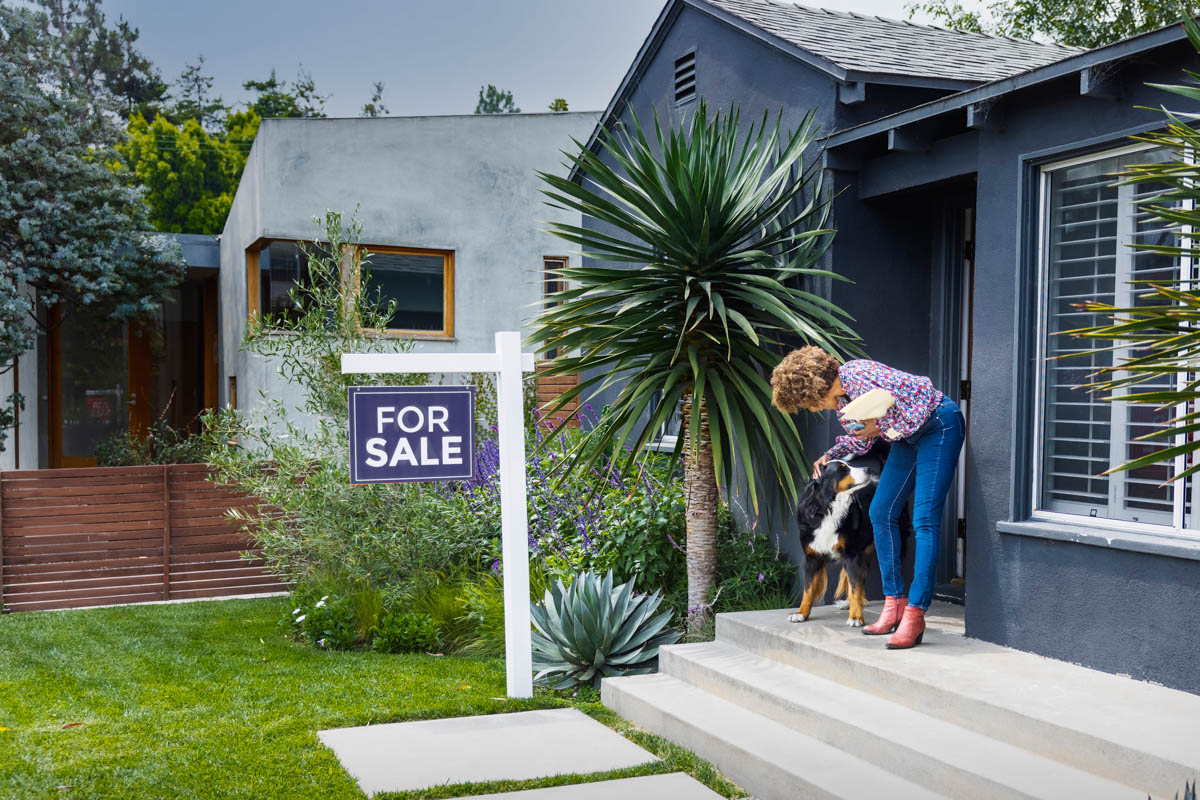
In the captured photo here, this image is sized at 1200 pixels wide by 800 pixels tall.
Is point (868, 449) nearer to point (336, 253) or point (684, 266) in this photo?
point (684, 266)

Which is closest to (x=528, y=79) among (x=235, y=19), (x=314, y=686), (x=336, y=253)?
(x=235, y=19)

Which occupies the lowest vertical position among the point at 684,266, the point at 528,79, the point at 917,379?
the point at 917,379

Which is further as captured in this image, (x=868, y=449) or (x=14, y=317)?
(x=14, y=317)

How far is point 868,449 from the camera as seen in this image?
571 centimetres

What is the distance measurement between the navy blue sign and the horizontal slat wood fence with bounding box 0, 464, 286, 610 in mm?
5280

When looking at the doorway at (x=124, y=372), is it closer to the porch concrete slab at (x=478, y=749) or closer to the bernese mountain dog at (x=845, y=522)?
the porch concrete slab at (x=478, y=749)

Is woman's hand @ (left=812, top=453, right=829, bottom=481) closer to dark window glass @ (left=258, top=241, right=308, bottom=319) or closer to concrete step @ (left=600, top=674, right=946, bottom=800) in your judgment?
concrete step @ (left=600, top=674, right=946, bottom=800)

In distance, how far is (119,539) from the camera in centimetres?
1008

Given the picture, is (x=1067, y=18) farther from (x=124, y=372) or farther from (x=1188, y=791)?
(x=1188, y=791)

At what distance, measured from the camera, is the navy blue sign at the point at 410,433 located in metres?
5.65

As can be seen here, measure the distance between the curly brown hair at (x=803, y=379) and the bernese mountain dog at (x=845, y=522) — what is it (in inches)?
24.2

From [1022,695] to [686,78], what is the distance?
5745 mm

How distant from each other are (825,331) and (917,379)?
111 cm

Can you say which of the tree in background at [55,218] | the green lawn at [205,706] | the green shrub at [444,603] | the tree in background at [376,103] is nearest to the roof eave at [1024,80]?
the green lawn at [205,706]
